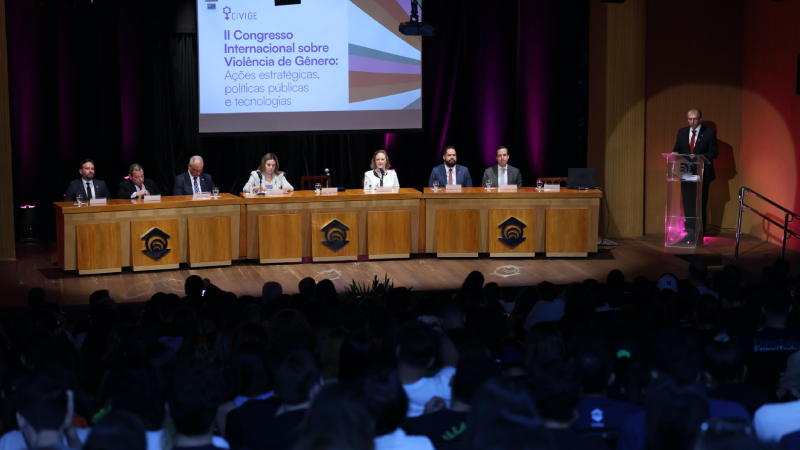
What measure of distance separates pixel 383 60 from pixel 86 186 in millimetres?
3879

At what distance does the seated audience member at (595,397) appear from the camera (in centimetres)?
282

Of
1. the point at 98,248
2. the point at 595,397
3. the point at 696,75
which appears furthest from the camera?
the point at 696,75

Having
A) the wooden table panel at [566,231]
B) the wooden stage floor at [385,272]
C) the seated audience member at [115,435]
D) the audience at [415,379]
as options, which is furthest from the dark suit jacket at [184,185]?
the seated audience member at [115,435]

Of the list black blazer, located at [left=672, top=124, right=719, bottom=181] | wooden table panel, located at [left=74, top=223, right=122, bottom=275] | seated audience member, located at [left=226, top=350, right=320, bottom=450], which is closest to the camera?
seated audience member, located at [left=226, top=350, right=320, bottom=450]

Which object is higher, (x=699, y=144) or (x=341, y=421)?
(x=699, y=144)

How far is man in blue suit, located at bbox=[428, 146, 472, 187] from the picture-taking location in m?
9.40

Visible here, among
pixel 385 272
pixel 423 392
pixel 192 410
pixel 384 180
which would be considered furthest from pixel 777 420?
pixel 384 180

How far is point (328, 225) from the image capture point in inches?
340

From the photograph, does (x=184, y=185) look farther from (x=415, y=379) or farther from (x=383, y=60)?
(x=415, y=379)

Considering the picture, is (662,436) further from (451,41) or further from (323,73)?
(451,41)

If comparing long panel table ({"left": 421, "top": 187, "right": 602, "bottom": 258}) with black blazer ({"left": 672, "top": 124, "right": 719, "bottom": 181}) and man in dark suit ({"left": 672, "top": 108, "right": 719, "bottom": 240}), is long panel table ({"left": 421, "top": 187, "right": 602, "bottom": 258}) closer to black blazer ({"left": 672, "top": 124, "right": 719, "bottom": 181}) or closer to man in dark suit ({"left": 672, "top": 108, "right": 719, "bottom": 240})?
man in dark suit ({"left": 672, "top": 108, "right": 719, "bottom": 240})

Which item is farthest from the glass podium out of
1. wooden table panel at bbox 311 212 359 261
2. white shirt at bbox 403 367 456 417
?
white shirt at bbox 403 367 456 417

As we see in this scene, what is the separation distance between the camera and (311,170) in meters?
10.8

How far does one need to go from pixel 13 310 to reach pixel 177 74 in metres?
4.48
